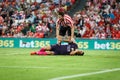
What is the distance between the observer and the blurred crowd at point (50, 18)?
27.5 meters

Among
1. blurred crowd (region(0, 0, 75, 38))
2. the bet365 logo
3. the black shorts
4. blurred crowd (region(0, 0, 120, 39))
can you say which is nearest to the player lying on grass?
the black shorts

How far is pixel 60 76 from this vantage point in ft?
30.2

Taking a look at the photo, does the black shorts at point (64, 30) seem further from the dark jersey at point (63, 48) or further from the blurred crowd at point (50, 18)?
the blurred crowd at point (50, 18)

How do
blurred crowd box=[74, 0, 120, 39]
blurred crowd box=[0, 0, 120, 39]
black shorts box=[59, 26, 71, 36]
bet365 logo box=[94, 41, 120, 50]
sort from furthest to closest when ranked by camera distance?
blurred crowd box=[0, 0, 120, 39] → blurred crowd box=[74, 0, 120, 39] → bet365 logo box=[94, 41, 120, 50] → black shorts box=[59, 26, 71, 36]

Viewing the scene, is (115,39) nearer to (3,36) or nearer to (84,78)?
(3,36)

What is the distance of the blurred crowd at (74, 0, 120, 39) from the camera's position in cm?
2708

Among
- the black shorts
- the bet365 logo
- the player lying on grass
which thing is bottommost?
the bet365 logo

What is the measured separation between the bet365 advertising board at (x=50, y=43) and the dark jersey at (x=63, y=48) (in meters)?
8.53

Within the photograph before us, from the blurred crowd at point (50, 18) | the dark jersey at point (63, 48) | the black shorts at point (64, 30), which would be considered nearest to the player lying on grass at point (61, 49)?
the dark jersey at point (63, 48)

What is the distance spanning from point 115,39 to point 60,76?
56.2 feet

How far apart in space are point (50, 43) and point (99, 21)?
136 inches

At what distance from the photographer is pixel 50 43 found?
91.1 feet

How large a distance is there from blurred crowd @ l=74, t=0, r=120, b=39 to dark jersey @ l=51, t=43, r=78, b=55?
9.39 metres

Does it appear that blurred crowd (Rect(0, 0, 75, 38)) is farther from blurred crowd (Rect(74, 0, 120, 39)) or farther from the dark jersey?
the dark jersey
